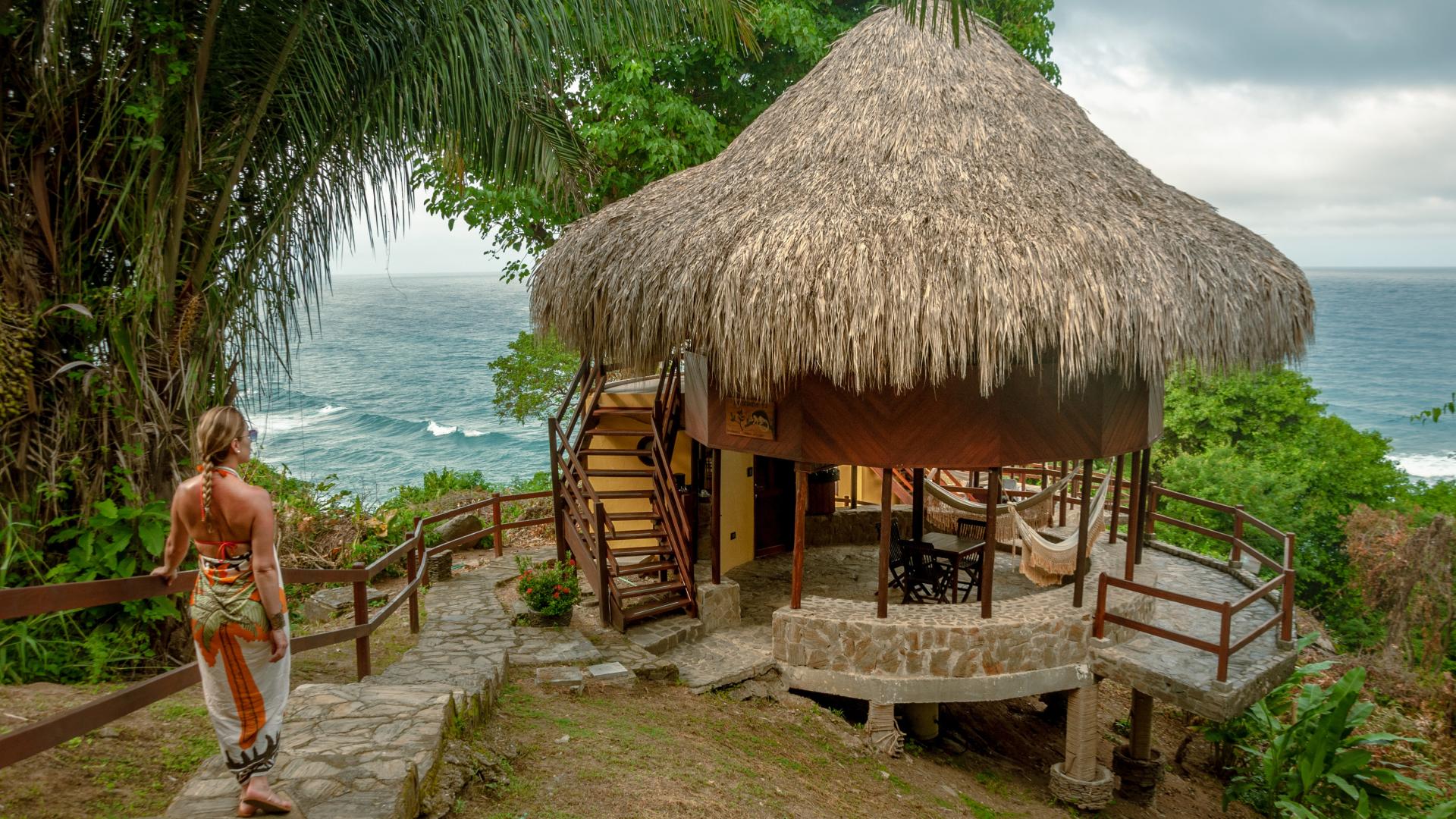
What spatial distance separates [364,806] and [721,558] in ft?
21.1

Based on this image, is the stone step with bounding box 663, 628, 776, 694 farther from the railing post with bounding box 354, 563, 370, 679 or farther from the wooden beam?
the wooden beam

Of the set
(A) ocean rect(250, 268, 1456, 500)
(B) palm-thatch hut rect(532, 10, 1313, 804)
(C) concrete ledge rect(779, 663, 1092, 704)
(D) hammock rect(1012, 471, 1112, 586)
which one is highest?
(B) palm-thatch hut rect(532, 10, 1313, 804)

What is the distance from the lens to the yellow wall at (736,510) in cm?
984

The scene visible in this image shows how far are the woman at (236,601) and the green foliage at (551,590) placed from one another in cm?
428

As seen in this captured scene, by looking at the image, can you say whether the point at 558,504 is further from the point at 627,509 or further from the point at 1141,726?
the point at 1141,726

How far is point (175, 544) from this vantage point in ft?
11.3

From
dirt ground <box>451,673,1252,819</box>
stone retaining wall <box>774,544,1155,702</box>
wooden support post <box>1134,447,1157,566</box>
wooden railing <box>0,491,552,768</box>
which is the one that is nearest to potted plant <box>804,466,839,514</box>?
dirt ground <box>451,673,1252,819</box>

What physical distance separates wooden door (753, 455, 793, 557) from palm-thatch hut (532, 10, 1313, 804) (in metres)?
1.91

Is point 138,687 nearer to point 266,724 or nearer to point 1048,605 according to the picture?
point 266,724

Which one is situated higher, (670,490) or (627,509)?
(670,490)

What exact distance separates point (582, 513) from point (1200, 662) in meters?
5.30

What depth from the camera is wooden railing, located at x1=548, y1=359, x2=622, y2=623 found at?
7.86 m

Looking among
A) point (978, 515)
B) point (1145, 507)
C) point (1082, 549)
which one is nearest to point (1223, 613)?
point (1082, 549)

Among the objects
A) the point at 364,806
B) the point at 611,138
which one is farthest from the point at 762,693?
the point at 611,138
